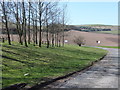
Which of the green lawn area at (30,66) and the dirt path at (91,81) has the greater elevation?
A: the green lawn area at (30,66)

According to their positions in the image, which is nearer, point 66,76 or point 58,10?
point 66,76

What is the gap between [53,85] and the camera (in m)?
7.96

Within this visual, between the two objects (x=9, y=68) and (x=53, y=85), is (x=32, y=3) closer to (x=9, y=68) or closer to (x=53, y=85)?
(x=9, y=68)

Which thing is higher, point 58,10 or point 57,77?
point 58,10

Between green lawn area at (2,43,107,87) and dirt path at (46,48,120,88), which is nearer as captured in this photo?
dirt path at (46,48,120,88)

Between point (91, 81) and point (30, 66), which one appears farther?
point (30, 66)

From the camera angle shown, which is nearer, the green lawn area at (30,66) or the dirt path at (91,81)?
the dirt path at (91,81)

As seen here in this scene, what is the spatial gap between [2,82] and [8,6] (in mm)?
19948

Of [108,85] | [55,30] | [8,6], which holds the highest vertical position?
[8,6]

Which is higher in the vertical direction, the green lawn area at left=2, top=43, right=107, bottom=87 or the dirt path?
the green lawn area at left=2, top=43, right=107, bottom=87

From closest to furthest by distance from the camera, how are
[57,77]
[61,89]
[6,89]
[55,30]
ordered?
[6,89], [61,89], [57,77], [55,30]

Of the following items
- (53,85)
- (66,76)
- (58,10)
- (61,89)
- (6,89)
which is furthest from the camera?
(58,10)

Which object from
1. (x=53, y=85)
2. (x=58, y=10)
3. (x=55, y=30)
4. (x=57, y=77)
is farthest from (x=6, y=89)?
(x=55, y=30)

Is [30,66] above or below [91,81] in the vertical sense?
above
